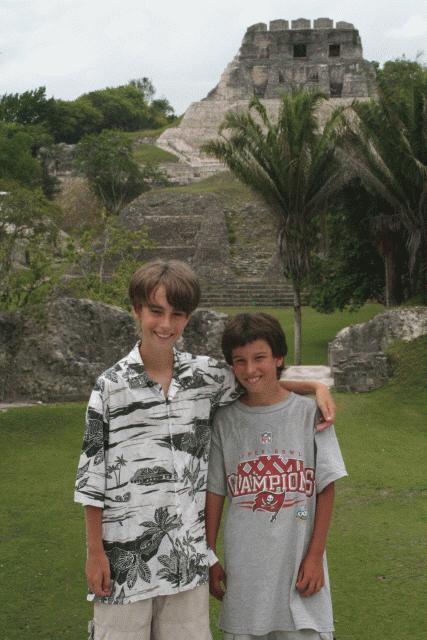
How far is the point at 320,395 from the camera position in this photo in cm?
272

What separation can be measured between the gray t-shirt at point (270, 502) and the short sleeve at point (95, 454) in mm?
390

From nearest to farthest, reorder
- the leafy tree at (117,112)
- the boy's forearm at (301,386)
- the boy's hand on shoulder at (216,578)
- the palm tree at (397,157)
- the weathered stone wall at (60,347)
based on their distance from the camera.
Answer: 1. the boy's hand on shoulder at (216,578)
2. the boy's forearm at (301,386)
3. the weathered stone wall at (60,347)
4. the palm tree at (397,157)
5. the leafy tree at (117,112)

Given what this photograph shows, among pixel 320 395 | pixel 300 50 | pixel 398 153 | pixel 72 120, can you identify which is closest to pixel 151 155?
pixel 72 120

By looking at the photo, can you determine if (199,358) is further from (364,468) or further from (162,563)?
(364,468)

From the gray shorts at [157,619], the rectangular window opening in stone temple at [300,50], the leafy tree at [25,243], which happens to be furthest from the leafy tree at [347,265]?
the rectangular window opening in stone temple at [300,50]

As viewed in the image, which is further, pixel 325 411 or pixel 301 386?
pixel 301 386

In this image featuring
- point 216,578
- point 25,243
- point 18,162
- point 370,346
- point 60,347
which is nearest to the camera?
point 216,578

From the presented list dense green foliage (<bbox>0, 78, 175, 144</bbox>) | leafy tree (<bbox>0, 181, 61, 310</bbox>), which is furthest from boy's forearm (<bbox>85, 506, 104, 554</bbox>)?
dense green foliage (<bbox>0, 78, 175, 144</bbox>)

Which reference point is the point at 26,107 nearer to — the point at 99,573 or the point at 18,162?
the point at 18,162

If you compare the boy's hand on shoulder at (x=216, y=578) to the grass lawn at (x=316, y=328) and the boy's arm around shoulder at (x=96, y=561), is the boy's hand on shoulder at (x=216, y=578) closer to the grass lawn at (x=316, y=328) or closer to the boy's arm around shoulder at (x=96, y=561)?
the boy's arm around shoulder at (x=96, y=561)

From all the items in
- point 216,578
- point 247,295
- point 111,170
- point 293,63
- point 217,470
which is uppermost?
point 293,63

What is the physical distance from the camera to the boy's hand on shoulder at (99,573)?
7.96 ft

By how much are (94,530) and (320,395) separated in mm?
859

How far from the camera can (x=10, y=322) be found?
29.4ft
